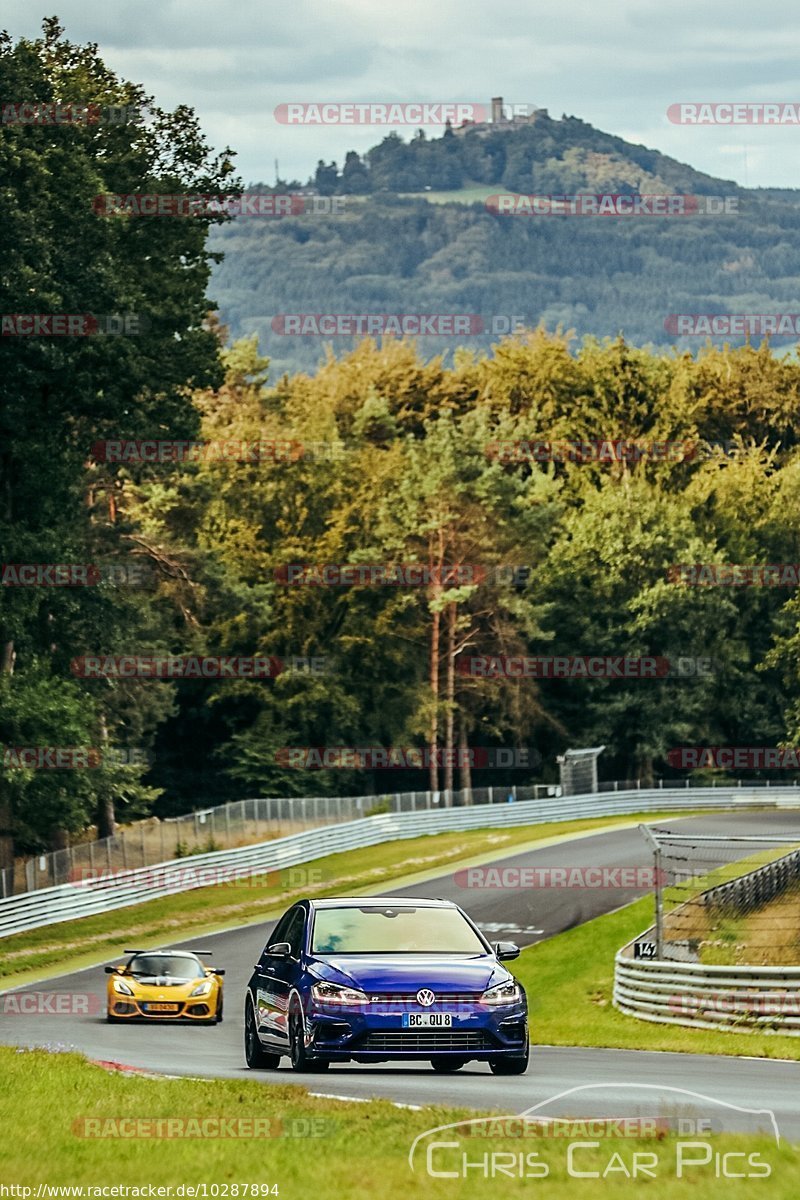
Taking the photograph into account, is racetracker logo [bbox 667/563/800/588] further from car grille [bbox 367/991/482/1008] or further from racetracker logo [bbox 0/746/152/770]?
car grille [bbox 367/991/482/1008]

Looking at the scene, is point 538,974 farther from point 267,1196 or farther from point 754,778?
point 754,778

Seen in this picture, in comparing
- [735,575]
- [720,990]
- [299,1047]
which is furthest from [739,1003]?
[735,575]

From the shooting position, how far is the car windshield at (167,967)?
Answer: 29.8 m

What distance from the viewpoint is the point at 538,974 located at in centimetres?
4097

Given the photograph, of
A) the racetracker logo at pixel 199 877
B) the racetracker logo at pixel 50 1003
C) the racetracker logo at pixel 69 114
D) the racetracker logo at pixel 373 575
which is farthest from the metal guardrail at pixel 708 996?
the racetracker logo at pixel 373 575

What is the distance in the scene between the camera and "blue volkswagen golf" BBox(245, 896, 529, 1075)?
16.9 meters

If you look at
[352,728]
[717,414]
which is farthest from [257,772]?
[717,414]

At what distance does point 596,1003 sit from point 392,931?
19180 millimetres

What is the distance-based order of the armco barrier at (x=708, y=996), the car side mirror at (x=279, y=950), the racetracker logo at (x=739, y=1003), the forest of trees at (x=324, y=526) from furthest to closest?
the forest of trees at (x=324, y=526), the armco barrier at (x=708, y=996), the racetracker logo at (x=739, y=1003), the car side mirror at (x=279, y=950)

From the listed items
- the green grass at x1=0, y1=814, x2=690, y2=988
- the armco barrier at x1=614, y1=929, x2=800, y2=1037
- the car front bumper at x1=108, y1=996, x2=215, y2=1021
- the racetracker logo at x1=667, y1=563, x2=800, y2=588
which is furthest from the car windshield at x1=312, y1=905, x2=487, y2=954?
the racetracker logo at x1=667, y1=563, x2=800, y2=588

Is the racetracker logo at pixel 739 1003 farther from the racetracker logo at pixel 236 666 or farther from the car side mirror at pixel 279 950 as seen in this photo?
the racetracker logo at pixel 236 666

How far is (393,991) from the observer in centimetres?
1691

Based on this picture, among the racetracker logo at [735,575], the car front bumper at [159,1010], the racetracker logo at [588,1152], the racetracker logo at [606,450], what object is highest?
the racetracker logo at [588,1152]

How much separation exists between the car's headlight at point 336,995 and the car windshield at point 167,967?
42.5 feet
